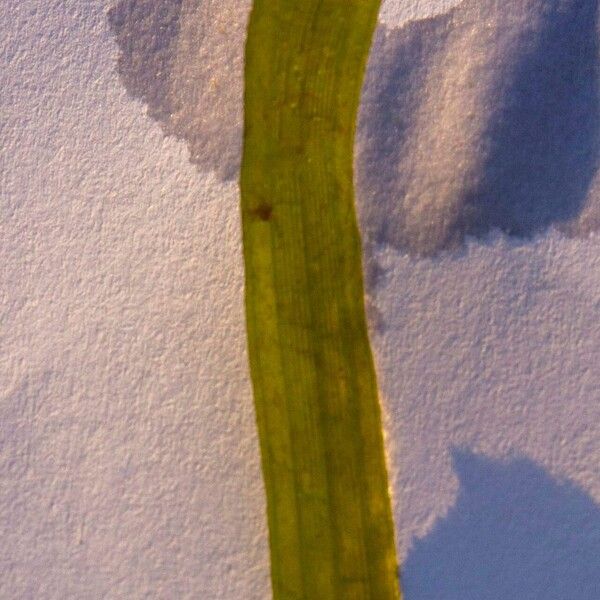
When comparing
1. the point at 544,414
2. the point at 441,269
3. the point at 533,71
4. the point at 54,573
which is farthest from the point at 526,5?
the point at 54,573

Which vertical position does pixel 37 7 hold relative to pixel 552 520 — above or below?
above

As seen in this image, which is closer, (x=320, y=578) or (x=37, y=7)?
(x=320, y=578)

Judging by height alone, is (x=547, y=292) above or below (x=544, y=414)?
above

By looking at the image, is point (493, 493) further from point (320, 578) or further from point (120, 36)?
point (120, 36)

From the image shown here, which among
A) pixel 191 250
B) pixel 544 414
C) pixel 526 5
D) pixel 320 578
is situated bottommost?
pixel 320 578

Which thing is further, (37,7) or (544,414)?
(37,7)

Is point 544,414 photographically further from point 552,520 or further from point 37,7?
point 37,7

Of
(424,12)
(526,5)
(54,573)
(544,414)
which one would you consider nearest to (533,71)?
(526,5)
